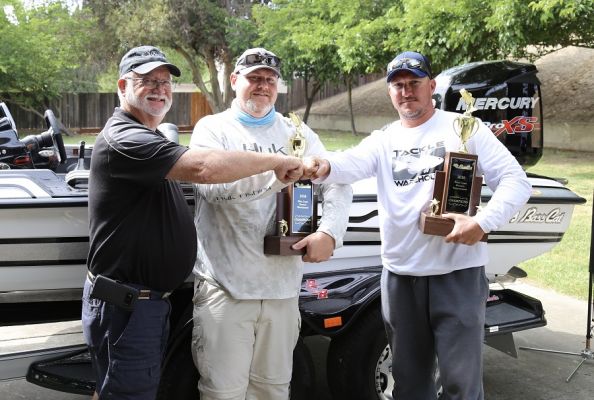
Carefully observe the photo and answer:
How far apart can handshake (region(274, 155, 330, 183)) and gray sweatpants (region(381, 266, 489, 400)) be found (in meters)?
0.59

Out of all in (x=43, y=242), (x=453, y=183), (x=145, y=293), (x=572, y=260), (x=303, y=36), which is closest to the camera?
(x=145, y=293)

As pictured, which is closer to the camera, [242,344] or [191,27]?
[242,344]

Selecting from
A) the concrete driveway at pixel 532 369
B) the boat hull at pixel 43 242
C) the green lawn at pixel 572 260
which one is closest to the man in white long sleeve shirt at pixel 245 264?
the boat hull at pixel 43 242

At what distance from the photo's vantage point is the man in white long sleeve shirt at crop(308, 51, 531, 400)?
9.43 feet

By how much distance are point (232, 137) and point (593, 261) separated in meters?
3.14

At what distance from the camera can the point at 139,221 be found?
2.70 metres

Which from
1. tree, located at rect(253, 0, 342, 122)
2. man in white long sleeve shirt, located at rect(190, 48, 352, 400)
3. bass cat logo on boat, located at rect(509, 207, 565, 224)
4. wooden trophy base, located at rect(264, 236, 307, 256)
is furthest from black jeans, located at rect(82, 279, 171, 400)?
tree, located at rect(253, 0, 342, 122)

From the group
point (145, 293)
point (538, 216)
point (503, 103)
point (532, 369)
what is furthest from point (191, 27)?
point (145, 293)

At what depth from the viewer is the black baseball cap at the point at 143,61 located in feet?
9.15

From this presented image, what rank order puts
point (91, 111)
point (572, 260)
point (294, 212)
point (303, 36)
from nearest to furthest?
point (294, 212) < point (572, 260) < point (303, 36) < point (91, 111)

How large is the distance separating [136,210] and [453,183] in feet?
4.28

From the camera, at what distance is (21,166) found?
197 inches

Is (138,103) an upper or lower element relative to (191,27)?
lower

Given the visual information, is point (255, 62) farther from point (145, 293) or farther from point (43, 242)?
point (43, 242)
